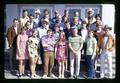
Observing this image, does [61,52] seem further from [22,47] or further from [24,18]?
[24,18]

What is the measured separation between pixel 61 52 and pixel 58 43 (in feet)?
0.30

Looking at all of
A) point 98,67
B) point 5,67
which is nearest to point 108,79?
point 98,67

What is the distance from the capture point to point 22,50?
405 centimetres

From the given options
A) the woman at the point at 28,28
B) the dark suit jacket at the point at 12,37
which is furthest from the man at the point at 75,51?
the dark suit jacket at the point at 12,37

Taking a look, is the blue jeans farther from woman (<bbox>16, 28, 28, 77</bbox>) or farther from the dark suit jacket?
the dark suit jacket

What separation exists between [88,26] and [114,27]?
252 millimetres

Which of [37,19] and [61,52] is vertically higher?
[37,19]

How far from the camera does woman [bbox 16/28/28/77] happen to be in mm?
4043

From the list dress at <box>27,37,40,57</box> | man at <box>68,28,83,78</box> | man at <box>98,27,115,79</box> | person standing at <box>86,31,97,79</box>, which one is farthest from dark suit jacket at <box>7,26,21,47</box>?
man at <box>98,27,115,79</box>

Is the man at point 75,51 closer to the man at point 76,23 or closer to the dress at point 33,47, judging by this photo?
the man at point 76,23

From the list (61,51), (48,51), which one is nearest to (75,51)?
(61,51)

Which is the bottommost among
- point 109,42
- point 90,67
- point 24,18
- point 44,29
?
point 90,67

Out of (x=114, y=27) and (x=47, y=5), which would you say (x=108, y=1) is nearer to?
(x=114, y=27)

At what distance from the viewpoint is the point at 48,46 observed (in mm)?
4043
